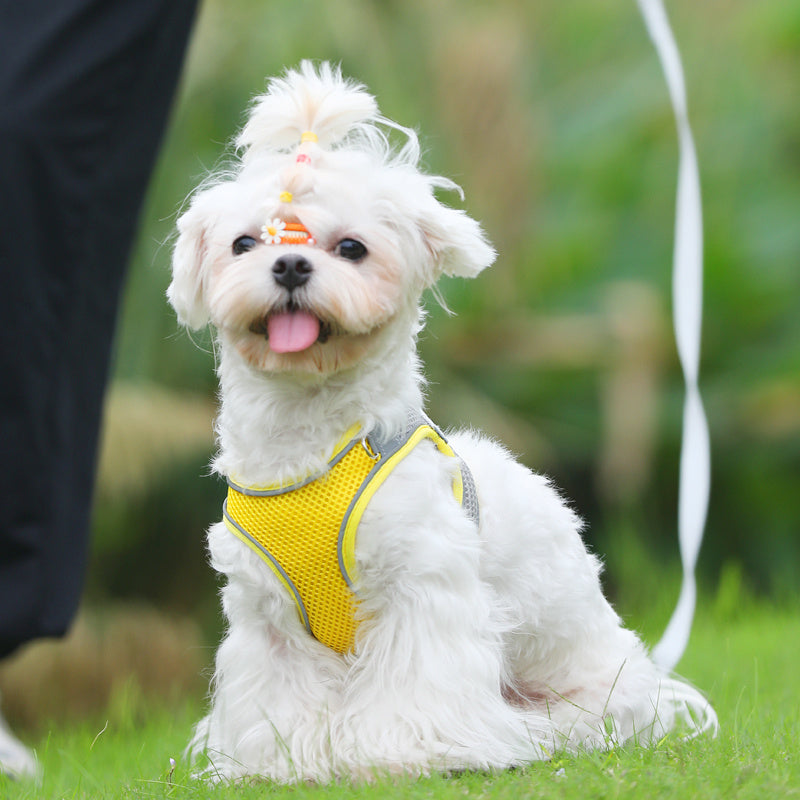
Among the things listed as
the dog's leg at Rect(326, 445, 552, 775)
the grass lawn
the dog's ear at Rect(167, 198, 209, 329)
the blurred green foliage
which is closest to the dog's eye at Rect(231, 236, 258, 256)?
the dog's ear at Rect(167, 198, 209, 329)

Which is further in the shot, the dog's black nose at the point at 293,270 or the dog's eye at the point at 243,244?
the dog's eye at the point at 243,244

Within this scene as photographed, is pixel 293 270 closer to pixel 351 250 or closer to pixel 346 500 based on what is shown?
pixel 351 250

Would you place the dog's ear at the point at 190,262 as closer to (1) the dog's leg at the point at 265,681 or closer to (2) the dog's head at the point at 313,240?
(2) the dog's head at the point at 313,240

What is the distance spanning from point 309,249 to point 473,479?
0.77 metres

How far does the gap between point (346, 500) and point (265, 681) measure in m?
0.51

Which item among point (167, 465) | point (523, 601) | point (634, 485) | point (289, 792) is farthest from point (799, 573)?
point (289, 792)

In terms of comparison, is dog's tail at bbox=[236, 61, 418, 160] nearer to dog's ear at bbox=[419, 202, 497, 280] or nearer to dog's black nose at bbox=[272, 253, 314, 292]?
dog's ear at bbox=[419, 202, 497, 280]

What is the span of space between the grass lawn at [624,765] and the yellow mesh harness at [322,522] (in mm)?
422

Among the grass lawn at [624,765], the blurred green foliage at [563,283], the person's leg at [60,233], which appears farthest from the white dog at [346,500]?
the blurred green foliage at [563,283]

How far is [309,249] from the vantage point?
2.86 m

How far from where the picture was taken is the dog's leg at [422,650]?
2.88 metres

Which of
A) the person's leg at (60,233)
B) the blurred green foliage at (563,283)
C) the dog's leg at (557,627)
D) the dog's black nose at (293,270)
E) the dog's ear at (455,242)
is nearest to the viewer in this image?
the dog's black nose at (293,270)

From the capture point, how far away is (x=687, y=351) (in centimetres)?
380

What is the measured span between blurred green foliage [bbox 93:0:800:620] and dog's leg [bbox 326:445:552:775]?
453cm
